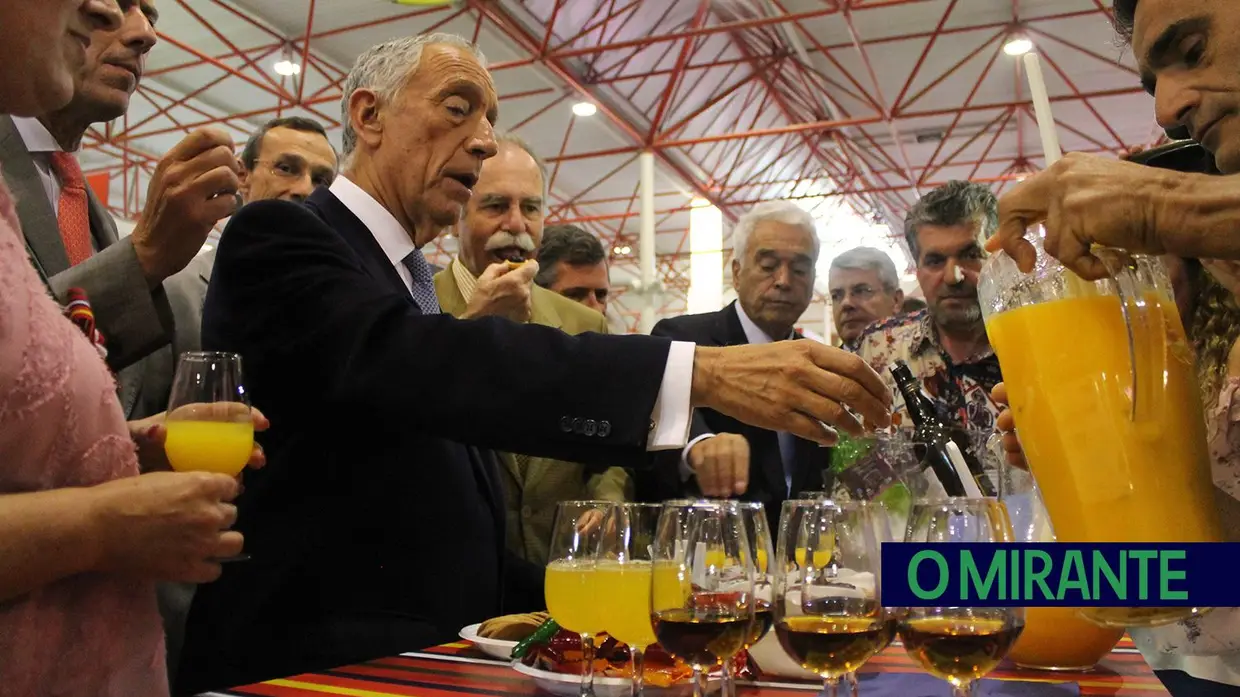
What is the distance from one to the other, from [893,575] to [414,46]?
150 centimetres

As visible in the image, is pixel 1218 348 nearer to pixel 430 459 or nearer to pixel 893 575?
pixel 893 575

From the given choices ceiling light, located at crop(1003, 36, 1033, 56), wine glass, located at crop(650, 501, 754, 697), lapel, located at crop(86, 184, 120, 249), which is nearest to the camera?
wine glass, located at crop(650, 501, 754, 697)

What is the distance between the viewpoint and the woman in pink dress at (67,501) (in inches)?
39.1

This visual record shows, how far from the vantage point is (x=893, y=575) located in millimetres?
753

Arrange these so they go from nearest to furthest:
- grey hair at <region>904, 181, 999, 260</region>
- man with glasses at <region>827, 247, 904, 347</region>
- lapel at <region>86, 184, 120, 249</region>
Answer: lapel at <region>86, 184, 120, 249</region>, grey hair at <region>904, 181, 999, 260</region>, man with glasses at <region>827, 247, 904, 347</region>

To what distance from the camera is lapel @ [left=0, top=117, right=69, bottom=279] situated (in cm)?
183

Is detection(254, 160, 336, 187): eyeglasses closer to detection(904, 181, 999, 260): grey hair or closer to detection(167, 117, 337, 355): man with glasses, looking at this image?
detection(167, 117, 337, 355): man with glasses

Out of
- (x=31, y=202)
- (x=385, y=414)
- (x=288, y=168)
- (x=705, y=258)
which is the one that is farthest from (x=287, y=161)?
(x=705, y=258)

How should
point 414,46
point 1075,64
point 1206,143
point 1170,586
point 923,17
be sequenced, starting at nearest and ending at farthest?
point 1170,586 → point 1206,143 → point 414,46 → point 923,17 → point 1075,64

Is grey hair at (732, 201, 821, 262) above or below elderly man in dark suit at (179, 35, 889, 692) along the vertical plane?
above

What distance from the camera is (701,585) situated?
3.54 ft

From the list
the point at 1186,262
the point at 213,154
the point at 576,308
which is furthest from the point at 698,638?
the point at 576,308

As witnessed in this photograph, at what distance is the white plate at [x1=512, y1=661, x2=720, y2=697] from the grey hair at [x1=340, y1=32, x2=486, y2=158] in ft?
3.70

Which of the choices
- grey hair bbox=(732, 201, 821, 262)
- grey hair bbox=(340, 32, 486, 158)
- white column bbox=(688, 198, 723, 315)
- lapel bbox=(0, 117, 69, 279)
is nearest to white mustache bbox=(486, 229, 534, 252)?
grey hair bbox=(732, 201, 821, 262)
